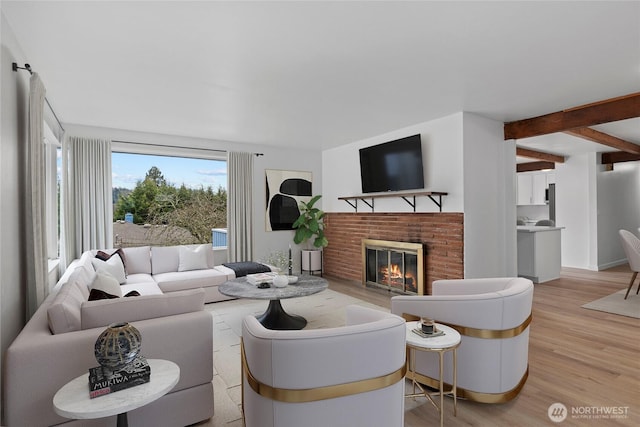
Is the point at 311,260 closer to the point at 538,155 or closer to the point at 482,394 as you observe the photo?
the point at 482,394

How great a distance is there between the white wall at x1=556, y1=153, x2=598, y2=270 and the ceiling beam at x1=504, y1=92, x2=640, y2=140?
12.2ft

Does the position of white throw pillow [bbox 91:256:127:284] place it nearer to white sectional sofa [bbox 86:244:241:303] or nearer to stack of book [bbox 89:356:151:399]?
white sectional sofa [bbox 86:244:241:303]

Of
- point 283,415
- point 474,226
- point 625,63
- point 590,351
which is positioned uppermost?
point 625,63

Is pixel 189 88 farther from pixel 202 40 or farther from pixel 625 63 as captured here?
pixel 625 63

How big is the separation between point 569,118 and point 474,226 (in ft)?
5.99

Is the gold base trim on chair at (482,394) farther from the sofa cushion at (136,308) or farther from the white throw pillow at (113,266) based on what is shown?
the white throw pillow at (113,266)

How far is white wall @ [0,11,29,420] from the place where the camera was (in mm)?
1976

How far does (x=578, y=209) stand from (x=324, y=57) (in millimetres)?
7408

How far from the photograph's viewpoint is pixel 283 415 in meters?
1.44

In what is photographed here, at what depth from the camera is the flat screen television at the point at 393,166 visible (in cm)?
484

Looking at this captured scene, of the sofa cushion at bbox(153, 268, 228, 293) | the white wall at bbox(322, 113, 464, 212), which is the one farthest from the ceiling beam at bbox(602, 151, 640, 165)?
the sofa cushion at bbox(153, 268, 228, 293)

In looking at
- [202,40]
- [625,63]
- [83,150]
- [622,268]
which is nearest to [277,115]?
[202,40]

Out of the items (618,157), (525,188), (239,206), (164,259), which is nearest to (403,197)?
(239,206)

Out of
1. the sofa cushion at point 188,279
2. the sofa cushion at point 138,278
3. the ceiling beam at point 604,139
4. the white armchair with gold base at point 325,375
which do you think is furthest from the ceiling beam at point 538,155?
the sofa cushion at point 138,278
